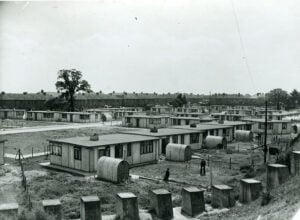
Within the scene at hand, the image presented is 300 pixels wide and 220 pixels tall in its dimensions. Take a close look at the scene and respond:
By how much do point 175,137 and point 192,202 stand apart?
20.8 meters

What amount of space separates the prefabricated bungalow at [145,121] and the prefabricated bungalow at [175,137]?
24043 mm

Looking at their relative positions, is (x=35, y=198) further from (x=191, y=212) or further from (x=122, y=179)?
(x=191, y=212)

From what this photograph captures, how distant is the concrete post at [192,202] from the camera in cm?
1717

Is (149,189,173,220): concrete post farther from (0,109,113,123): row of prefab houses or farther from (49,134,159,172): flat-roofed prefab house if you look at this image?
(0,109,113,123): row of prefab houses

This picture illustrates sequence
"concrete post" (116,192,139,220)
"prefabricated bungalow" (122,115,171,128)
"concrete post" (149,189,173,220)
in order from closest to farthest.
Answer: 1. "concrete post" (116,192,139,220)
2. "concrete post" (149,189,173,220)
3. "prefabricated bungalow" (122,115,171,128)

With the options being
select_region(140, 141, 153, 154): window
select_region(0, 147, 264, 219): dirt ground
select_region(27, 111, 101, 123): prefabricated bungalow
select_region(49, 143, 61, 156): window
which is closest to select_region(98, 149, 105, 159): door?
select_region(0, 147, 264, 219): dirt ground

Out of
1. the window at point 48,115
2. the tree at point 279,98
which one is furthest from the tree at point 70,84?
the tree at point 279,98

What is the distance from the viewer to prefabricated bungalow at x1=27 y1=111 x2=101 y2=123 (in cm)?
7425

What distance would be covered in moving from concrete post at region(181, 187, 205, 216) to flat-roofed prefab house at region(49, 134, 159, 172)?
10.7 meters

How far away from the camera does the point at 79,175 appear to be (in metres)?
25.9

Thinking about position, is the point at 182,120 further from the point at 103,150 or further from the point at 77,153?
the point at 77,153

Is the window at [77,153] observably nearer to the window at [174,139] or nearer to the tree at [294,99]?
the window at [174,139]

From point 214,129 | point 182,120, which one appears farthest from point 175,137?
point 182,120

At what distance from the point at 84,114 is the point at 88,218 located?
59.7m
